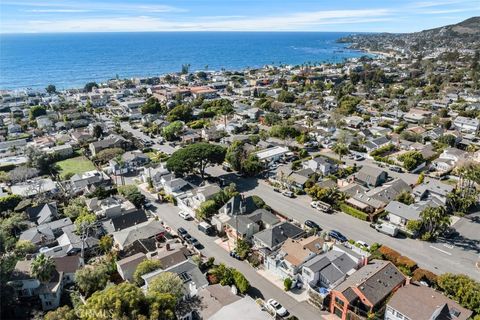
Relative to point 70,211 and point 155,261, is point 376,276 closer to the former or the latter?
point 155,261

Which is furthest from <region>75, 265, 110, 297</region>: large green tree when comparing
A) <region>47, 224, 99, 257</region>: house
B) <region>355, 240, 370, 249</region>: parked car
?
<region>355, 240, 370, 249</region>: parked car

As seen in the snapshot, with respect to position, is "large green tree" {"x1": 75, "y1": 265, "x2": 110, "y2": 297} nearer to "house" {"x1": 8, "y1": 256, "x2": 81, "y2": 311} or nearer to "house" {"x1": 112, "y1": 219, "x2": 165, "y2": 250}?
"house" {"x1": 8, "y1": 256, "x2": 81, "y2": 311}

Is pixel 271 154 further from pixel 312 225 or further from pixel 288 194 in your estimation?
pixel 312 225

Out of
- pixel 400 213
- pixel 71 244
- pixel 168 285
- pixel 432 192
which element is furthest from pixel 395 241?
pixel 71 244

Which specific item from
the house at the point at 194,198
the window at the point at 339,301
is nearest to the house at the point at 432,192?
the window at the point at 339,301

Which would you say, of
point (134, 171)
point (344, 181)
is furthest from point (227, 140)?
point (344, 181)
